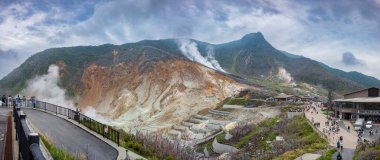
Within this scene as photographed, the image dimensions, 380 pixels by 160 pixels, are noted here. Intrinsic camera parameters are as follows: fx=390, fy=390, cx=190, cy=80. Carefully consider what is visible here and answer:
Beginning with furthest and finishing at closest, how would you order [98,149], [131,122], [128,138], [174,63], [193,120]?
[174,63], [131,122], [193,120], [128,138], [98,149]

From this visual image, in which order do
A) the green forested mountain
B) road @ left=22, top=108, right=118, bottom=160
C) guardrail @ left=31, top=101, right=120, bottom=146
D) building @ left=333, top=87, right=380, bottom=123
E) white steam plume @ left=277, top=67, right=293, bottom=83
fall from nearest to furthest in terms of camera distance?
road @ left=22, top=108, right=118, bottom=160
guardrail @ left=31, top=101, right=120, bottom=146
building @ left=333, top=87, right=380, bottom=123
the green forested mountain
white steam plume @ left=277, top=67, right=293, bottom=83

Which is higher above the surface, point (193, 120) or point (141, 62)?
point (141, 62)

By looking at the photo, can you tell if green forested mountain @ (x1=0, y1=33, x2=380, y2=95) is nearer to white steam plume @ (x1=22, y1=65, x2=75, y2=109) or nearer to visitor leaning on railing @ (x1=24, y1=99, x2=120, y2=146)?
white steam plume @ (x1=22, y1=65, x2=75, y2=109)

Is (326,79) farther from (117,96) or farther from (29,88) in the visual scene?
(29,88)

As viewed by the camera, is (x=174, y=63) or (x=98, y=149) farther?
(x=174, y=63)

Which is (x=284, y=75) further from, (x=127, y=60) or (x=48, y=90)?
(x=48, y=90)

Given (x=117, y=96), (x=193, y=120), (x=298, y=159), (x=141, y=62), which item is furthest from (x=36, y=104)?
(x=141, y=62)

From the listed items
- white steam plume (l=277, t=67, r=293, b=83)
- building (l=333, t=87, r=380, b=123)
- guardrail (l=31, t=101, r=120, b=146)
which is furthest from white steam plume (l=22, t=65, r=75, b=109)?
white steam plume (l=277, t=67, r=293, b=83)
